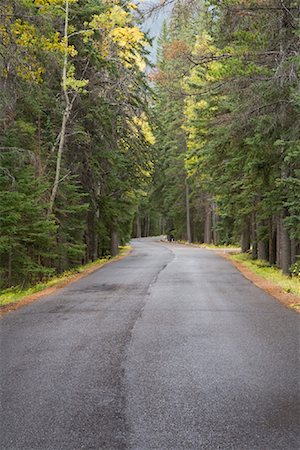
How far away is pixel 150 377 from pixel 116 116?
58.9 feet

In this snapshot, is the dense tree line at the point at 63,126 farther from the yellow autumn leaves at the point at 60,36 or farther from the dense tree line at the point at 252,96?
the dense tree line at the point at 252,96

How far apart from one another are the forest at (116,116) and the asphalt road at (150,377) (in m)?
4.66

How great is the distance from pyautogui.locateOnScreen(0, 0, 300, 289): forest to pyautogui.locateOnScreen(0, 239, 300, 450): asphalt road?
4.66m

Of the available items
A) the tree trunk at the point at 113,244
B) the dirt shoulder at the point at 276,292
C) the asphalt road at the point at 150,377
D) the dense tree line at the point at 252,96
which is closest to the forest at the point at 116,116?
the dense tree line at the point at 252,96

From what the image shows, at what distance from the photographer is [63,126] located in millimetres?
17875

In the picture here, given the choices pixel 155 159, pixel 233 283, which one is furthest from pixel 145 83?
pixel 233 283

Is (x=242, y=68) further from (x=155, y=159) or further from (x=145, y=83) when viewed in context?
(x=155, y=159)

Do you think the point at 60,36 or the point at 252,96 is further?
the point at 60,36

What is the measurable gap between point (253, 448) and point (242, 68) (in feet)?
31.9

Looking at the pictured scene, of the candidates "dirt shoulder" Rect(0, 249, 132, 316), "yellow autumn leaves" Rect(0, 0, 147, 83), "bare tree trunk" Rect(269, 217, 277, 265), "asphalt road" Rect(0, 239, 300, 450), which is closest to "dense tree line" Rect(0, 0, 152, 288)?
"yellow autumn leaves" Rect(0, 0, 147, 83)

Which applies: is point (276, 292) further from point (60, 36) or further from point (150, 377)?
point (60, 36)

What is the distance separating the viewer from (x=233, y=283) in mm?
15031

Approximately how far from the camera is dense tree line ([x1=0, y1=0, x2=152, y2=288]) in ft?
40.0

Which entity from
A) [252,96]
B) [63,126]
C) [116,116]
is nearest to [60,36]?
[63,126]
